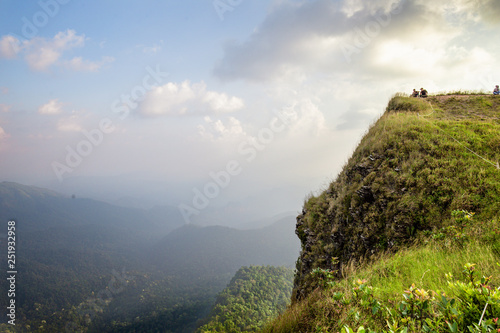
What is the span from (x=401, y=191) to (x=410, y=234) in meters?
2.13

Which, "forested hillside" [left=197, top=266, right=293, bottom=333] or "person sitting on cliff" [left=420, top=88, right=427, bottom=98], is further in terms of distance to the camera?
"forested hillside" [left=197, top=266, right=293, bottom=333]

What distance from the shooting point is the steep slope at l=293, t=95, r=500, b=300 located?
311 inches

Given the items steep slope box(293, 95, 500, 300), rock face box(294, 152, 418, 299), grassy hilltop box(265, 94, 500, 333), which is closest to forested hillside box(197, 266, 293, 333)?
rock face box(294, 152, 418, 299)

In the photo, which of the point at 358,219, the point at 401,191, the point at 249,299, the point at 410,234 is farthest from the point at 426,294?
the point at 249,299

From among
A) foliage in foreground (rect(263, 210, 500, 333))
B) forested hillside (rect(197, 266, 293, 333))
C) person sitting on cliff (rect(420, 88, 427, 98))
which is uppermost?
person sitting on cliff (rect(420, 88, 427, 98))

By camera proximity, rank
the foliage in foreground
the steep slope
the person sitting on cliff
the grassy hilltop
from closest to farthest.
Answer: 1. the foliage in foreground
2. the grassy hilltop
3. the steep slope
4. the person sitting on cliff

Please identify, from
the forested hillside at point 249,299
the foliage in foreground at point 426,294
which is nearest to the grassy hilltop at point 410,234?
the foliage in foreground at point 426,294

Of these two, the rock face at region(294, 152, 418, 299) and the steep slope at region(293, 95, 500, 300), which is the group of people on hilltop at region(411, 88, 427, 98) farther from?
the rock face at region(294, 152, 418, 299)

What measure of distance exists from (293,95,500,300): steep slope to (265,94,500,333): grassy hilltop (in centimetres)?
4

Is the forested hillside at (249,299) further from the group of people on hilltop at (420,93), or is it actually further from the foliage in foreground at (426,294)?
the foliage in foreground at (426,294)

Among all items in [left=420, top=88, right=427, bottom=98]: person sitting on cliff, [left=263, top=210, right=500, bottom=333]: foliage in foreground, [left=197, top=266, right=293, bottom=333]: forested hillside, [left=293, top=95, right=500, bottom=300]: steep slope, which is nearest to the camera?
[left=263, top=210, right=500, bottom=333]: foliage in foreground

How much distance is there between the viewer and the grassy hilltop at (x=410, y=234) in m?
2.89

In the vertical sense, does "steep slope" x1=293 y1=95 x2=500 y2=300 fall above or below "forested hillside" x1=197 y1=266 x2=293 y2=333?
above

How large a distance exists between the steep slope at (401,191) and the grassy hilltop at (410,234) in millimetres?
44
